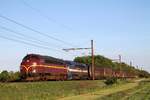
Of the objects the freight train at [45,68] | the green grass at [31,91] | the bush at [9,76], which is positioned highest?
the freight train at [45,68]

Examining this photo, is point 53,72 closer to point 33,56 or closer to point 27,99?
point 33,56

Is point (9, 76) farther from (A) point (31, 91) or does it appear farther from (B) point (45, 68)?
(A) point (31, 91)

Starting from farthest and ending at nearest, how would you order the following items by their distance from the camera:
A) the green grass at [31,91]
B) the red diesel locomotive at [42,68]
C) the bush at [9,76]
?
the bush at [9,76] → the red diesel locomotive at [42,68] → the green grass at [31,91]

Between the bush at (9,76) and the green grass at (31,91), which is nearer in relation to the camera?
the green grass at (31,91)

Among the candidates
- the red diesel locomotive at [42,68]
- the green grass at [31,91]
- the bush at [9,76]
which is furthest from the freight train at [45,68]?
the green grass at [31,91]

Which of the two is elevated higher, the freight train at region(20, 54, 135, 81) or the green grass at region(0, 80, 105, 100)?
the freight train at region(20, 54, 135, 81)

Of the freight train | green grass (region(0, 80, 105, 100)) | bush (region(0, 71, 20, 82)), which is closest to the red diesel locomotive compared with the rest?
the freight train

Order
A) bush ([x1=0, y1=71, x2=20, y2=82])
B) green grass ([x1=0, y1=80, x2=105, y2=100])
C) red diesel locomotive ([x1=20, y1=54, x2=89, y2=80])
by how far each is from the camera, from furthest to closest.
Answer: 1. bush ([x1=0, y1=71, x2=20, y2=82])
2. red diesel locomotive ([x1=20, y1=54, x2=89, y2=80])
3. green grass ([x1=0, y1=80, x2=105, y2=100])

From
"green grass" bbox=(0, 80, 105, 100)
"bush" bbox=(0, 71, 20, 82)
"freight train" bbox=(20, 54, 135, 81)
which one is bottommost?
"green grass" bbox=(0, 80, 105, 100)

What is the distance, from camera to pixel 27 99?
2709 centimetres

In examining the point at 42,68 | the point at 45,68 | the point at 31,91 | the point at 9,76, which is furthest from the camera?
the point at 9,76

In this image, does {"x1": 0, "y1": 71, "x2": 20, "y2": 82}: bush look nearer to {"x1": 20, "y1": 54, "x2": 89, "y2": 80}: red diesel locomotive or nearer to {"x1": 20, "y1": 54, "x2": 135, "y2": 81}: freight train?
{"x1": 20, "y1": 54, "x2": 135, "y2": 81}: freight train

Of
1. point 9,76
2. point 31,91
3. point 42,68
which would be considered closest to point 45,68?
point 42,68

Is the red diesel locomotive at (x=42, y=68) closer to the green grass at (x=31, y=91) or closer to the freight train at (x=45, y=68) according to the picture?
the freight train at (x=45, y=68)
